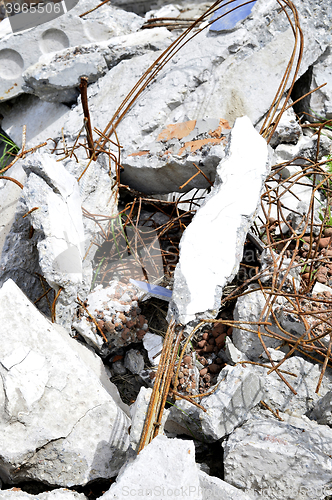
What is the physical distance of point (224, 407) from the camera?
69.7 inches

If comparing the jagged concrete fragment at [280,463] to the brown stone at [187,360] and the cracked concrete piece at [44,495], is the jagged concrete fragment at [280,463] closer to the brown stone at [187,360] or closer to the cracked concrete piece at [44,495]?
the brown stone at [187,360]

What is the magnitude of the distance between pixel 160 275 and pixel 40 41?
8.40ft

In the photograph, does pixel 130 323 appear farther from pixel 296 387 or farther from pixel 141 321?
pixel 296 387

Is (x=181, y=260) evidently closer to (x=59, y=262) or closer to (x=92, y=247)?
(x=59, y=262)

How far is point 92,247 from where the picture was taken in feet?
8.02

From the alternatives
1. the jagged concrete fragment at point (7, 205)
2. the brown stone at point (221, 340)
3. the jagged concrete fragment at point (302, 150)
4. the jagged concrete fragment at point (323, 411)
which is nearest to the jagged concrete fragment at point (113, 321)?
the brown stone at point (221, 340)

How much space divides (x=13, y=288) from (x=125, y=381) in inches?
33.8

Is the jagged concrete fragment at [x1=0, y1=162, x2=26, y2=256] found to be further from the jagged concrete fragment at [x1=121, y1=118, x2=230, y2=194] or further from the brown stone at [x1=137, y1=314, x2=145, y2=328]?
the brown stone at [x1=137, y1=314, x2=145, y2=328]

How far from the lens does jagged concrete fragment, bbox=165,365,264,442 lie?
1758mm

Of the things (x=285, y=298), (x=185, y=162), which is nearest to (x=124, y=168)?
(x=185, y=162)

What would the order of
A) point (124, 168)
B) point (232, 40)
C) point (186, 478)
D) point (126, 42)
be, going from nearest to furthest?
point (186, 478), point (124, 168), point (232, 40), point (126, 42)

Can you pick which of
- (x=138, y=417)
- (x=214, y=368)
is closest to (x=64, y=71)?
(x=214, y=368)

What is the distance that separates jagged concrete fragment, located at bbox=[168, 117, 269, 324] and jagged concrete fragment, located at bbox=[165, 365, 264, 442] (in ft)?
1.15

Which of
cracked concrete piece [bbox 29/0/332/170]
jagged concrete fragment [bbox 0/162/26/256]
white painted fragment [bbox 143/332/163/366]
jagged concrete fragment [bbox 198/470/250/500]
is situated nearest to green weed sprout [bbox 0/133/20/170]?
cracked concrete piece [bbox 29/0/332/170]
